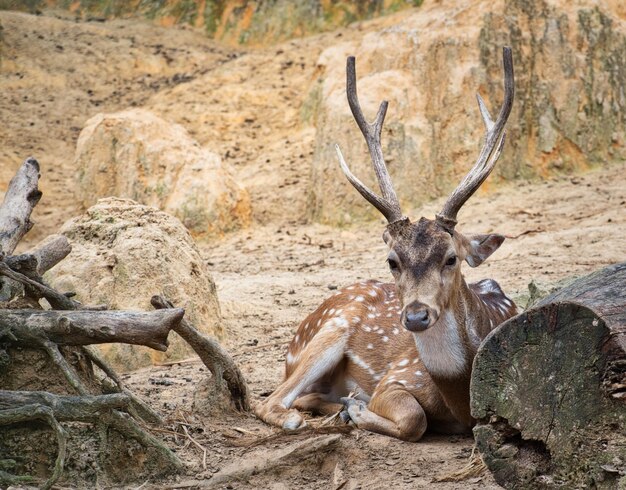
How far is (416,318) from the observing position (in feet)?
16.0

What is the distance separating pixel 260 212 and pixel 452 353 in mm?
8351

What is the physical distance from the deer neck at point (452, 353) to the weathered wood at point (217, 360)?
115 centimetres

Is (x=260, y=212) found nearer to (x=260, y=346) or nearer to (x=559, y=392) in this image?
(x=260, y=346)

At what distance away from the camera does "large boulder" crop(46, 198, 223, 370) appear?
7.32 metres

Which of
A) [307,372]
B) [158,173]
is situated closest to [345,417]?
[307,372]

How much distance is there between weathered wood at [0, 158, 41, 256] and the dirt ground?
1.33 meters

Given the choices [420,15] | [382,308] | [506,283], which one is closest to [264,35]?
[420,15]

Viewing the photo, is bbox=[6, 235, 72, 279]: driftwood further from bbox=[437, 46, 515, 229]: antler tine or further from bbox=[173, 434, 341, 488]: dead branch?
bbox=[437, 46, 515, 229]: antler tine

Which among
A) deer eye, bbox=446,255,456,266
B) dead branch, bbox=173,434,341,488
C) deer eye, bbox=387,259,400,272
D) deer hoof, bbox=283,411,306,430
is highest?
deer eye, bbox=446,255,456,266

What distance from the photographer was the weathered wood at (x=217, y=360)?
5.21 m

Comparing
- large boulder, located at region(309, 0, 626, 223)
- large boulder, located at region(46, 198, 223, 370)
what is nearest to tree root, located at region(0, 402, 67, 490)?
large boulder, located at region(46, 198, 223, 370)

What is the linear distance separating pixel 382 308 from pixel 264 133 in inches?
373

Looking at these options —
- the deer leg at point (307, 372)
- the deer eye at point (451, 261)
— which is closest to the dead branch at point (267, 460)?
the deer leg at point (307, 372)

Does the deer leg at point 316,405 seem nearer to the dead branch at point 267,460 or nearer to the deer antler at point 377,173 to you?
the dead branch at point 267,460
